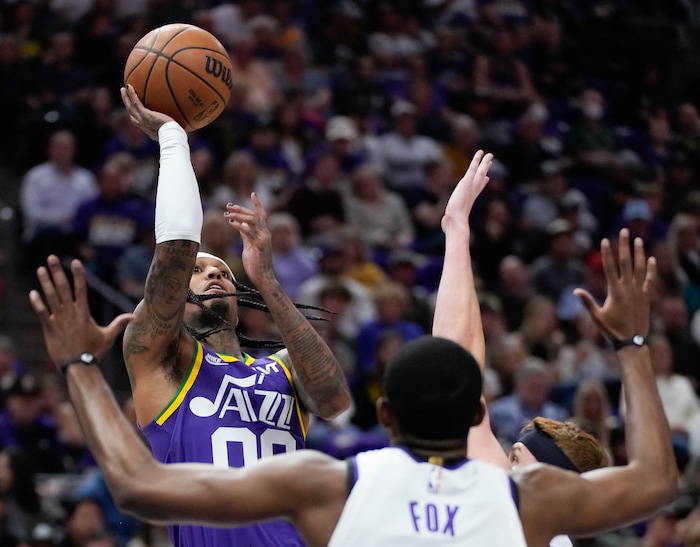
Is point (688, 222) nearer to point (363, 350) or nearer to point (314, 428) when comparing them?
point (363, 350)

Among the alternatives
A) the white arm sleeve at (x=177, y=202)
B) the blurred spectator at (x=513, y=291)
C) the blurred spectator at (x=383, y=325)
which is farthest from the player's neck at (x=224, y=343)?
the blurred spectator at (x=513, y=291)

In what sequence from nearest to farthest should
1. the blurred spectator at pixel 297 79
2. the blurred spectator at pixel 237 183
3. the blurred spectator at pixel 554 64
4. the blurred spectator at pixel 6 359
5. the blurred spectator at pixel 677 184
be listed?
the blurred spectator at pixel 6 359 < the blurred spectator at pixel 237 183 < the blurred spectator at pixel 297 79 < the blurred spectator at pixel 677 184 < the blurred spectator at pixel 554 64

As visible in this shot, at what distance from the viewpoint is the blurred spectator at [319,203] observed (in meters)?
12.1

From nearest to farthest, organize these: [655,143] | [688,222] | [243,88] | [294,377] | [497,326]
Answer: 1. [294,377]
2. [497,326]
3. [243,88]
4. [688,222]
5. [655,143]

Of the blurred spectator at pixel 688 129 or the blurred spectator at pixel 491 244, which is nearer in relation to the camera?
the blurred spectator at pixel 491 244

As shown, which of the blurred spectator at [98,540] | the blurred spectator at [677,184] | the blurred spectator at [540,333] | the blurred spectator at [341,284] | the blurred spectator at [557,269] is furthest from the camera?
the blurred spectator at [677,184]

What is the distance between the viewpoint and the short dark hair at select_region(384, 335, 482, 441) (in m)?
3.16

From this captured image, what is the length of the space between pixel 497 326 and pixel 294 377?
659cm

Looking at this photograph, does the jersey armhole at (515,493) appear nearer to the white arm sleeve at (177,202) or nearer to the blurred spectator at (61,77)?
the white arm sleeve at (177,202)

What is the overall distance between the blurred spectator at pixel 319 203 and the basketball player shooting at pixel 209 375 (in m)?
6.93

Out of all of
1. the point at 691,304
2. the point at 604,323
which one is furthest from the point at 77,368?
the point at 691,304

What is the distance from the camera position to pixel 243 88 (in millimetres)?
12797

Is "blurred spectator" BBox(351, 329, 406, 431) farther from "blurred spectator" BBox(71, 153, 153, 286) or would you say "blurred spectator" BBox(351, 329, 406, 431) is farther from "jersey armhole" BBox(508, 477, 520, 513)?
"jersey armhole" BBox(508, 477, 520, 513)

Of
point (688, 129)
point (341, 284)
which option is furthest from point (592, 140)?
point (341, 284)
